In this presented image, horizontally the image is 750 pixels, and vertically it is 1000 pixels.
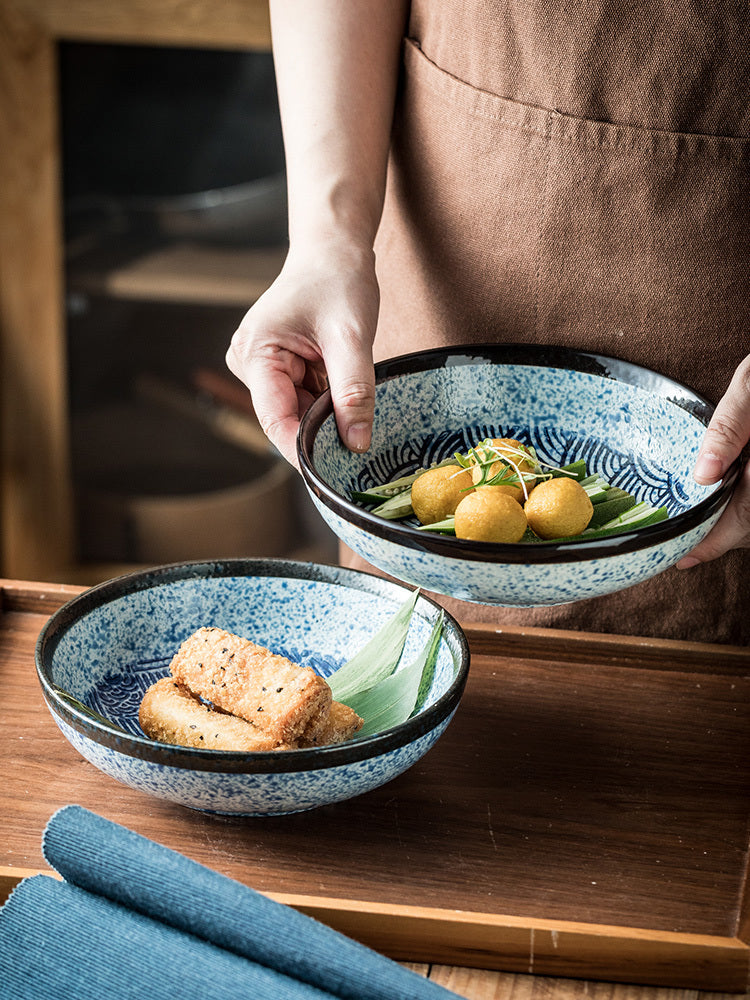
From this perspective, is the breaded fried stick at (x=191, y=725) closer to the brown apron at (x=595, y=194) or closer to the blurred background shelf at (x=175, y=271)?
the brown apron at (x=595, y=194)

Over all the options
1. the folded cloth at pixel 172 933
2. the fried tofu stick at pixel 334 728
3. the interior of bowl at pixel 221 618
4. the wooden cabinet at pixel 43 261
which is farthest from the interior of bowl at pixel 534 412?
the wooden cabinet at pixel 43 261

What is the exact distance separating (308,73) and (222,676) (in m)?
0.62

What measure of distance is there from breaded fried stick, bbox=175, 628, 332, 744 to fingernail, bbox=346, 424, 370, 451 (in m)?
0.19

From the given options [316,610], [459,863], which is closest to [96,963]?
[459,863]

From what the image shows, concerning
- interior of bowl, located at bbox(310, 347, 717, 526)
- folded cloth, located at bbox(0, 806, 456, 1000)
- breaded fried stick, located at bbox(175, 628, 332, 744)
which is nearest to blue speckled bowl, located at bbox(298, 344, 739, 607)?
interior of bowl, located at bbox(310, 347, 717, 526)

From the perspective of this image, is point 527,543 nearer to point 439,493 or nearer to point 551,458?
point 439,493

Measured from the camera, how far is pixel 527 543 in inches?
29.7

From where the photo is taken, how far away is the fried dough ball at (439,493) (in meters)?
0.91

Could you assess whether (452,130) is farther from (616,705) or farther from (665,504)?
(616,705)

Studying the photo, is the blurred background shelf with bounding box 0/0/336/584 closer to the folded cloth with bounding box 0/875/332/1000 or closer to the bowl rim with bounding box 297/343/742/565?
the bowl rim with bounding box 297/343/742/565

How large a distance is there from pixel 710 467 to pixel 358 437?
28 cm

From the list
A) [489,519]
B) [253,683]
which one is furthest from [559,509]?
[253,683]

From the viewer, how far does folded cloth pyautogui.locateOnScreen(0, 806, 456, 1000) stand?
61 centimetres

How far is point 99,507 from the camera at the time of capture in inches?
98.0
